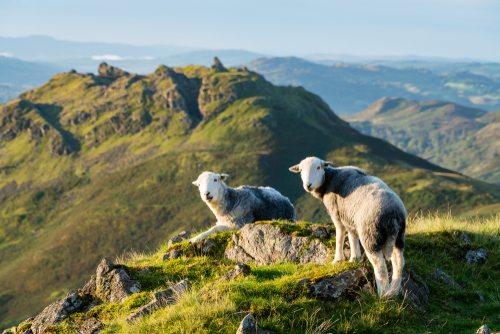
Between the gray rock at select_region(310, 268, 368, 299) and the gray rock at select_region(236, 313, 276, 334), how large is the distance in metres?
2.25

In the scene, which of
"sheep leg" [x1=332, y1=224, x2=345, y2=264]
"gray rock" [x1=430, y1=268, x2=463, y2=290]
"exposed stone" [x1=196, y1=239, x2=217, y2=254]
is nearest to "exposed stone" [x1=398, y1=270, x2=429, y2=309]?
"gray rock" [x1=430, y1=268, x2=463, y2=290]

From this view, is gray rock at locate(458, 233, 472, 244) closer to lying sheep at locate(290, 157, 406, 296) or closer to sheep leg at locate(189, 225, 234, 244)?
lying sheep at locate(290, 157, 406, 296)

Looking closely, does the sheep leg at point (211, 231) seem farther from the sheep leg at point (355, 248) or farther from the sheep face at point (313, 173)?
the sheep leg at point (355, 248)

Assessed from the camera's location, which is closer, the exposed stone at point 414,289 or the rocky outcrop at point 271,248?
the exposed stone at point 414,289

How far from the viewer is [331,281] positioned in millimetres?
10992

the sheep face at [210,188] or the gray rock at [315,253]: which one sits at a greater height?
the sheep face at [210,188]

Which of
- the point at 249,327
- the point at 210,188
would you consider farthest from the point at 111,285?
the point at 210,188

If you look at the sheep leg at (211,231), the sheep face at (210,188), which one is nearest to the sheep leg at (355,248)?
the sheep leg at (211,231)

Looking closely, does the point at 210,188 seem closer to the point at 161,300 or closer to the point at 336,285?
the point at 161,300

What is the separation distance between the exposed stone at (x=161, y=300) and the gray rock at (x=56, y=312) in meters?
3.27

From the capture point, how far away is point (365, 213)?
11203mm

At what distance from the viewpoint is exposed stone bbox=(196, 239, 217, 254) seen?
15.9 m

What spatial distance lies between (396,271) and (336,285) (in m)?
1.79

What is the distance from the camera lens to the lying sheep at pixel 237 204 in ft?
60.8
